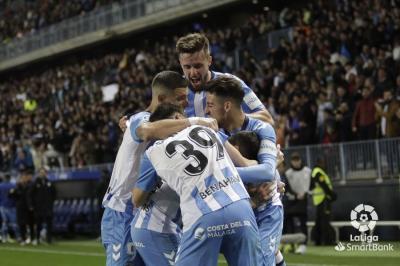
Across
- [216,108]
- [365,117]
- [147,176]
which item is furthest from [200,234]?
[365,117]

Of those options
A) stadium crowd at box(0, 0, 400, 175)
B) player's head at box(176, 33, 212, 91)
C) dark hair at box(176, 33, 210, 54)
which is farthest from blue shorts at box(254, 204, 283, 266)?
stadium crowd at box(0, 0, 400, 175)

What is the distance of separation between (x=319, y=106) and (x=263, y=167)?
13.1 metres

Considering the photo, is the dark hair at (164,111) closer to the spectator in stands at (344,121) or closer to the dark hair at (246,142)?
the dark hair at (246,142)

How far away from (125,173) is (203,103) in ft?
3.08

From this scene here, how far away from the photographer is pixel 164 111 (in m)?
6.30

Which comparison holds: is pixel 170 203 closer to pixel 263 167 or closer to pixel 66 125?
pixel 263 167

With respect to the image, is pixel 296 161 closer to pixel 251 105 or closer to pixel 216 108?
pixel 251 105

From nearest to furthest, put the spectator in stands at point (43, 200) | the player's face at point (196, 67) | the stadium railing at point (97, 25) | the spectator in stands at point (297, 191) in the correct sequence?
the player's face at point (196, 67), the spectator in stands at point (297, 191), the spectator in stands at point (43, 200), the stadium railing at point (97, 25)

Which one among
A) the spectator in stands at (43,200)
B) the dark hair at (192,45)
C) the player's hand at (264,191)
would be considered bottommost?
the spectator in stands at (43,200)

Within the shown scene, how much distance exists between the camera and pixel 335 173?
61.1 feet

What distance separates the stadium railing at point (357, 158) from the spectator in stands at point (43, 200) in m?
6.36

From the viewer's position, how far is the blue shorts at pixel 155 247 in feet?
20.9

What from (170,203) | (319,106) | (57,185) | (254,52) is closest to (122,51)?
(254,52)

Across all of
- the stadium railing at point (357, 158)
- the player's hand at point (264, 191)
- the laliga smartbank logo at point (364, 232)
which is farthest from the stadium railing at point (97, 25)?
the player's hand at point (264, 191)
